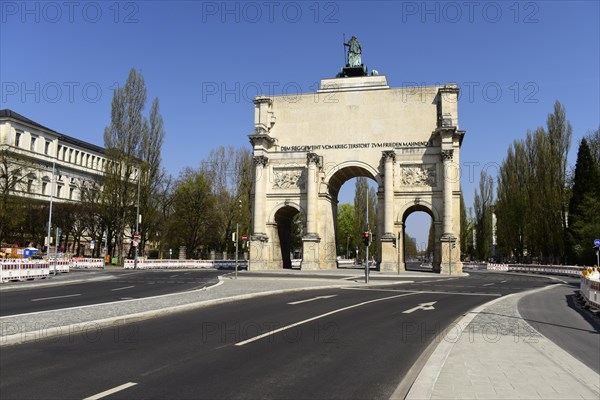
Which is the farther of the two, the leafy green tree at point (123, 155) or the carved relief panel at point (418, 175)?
the leafy green tree at point (123, 155)

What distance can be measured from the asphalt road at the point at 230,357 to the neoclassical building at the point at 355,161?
105ft

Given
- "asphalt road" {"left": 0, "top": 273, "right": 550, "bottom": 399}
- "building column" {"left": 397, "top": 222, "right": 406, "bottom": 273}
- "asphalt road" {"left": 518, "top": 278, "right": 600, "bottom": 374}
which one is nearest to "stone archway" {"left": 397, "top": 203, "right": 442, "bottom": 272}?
"building column" {"left": 397, "top": 222, "right": 406, "bottom": 273}

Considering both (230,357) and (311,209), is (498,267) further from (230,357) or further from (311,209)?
(230,357)

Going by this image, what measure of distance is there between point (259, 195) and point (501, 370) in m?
41.3

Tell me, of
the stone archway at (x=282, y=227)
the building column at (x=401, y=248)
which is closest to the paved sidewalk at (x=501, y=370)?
the building column at (x=401, y=248)

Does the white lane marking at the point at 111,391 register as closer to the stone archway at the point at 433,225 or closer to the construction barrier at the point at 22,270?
the construction barrier at the point at 22,270

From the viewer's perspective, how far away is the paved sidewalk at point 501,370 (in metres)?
5.78

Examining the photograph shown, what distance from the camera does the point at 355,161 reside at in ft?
155

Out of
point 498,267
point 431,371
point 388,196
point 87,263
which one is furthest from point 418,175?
point 431,371

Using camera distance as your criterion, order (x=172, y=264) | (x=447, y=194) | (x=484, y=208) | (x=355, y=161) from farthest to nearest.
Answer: (x=484, y=208) < (x=172, y=264) < (x=355, y=161) < (x=447, y=194)

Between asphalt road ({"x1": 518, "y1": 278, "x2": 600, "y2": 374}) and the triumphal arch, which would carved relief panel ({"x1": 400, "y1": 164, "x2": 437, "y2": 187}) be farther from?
asphalt road ({"x1": 518, "y1": 278, "x2": 600, "y2": 374})

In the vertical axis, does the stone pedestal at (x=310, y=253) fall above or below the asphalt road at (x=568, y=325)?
above

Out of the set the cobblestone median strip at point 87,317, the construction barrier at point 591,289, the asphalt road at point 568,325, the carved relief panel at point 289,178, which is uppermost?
the carved relief panel at point 289,178

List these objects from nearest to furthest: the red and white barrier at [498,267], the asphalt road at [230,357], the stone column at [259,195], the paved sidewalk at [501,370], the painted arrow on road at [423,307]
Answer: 1. the paved sidewalk at [501,370]
2. the asphalt road at [230,357]
3. the painted arrow on road at [423,307]
4. the stone column at [259,195]
5. the red and white barrier at [498,267]
